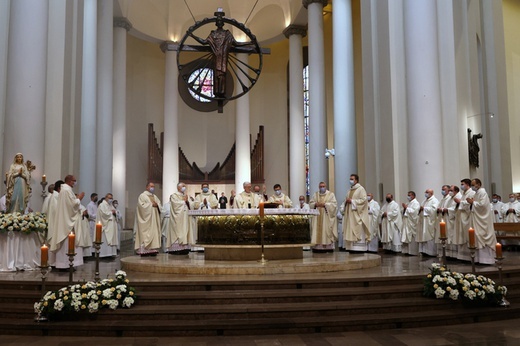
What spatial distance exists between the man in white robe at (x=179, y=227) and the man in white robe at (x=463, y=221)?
590 centimetres

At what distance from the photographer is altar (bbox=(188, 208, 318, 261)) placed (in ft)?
31.0

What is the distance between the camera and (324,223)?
12242 mm

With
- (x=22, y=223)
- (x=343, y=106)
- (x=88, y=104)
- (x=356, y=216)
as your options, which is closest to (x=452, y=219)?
(x=356, y=216)

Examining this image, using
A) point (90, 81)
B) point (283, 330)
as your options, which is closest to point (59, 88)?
point (90, 81)

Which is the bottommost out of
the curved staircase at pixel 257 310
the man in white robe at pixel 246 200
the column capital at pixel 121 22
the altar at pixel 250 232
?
the curved staircase at pixel 257 310

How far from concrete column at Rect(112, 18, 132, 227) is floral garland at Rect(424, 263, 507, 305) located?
15022 millimetres

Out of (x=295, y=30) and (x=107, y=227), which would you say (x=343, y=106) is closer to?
(x=295, y=30)

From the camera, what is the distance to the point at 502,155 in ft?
58.6

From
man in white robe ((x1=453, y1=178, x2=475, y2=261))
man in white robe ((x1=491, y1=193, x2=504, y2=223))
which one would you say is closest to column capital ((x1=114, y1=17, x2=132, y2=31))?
man in white robe ((x1=491, y1=193, x2=504, y2=223))

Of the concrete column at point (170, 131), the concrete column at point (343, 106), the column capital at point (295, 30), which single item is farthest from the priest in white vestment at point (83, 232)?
the column capital at point (295, 30)

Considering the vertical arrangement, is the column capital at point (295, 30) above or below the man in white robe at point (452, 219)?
above

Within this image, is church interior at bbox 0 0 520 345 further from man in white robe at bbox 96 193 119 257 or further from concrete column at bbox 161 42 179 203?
man in white robe at bbox 96 193 119 257

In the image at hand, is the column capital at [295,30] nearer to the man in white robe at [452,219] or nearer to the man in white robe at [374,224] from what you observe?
the man in white robe at [374,224]

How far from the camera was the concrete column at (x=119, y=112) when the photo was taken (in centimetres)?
2019
